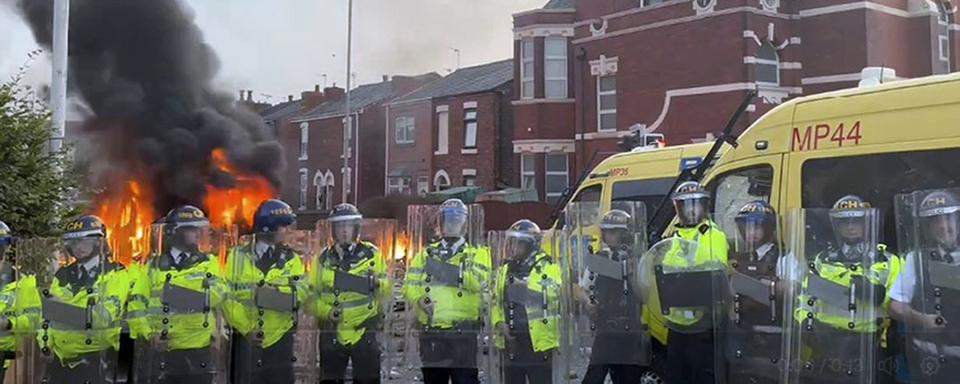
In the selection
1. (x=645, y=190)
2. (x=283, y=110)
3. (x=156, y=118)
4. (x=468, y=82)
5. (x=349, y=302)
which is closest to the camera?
(x=349, y=302)

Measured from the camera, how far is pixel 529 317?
5.75 meters

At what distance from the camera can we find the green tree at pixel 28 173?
805cm

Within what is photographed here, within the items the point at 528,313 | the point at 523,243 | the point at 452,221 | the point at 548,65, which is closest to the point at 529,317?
the point at 528,313

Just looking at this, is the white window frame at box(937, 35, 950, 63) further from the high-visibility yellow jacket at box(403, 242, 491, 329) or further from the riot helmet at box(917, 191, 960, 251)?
the high-visibility yellow jacket at box(403, 242, 491, 329)

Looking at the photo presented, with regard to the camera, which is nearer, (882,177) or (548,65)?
(882,177)

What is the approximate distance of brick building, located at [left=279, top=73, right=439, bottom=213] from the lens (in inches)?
1384

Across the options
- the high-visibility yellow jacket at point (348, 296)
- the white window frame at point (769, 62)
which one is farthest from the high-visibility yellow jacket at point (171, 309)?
the white window frame at point (769, 62)

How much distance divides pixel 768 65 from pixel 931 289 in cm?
1862

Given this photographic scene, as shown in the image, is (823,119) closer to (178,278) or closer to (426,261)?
(426,261)

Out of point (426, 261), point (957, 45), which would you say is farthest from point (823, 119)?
point (957, 45)

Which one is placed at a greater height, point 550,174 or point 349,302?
point 550,174

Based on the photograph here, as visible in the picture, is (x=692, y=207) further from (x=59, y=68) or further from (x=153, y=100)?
(x=153, y=100)

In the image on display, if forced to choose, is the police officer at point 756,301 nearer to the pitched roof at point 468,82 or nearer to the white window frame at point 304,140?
the pitched roof at point 468,82

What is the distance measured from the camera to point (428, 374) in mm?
6102
